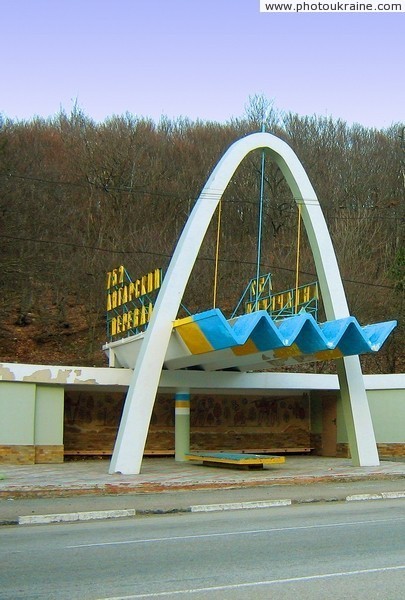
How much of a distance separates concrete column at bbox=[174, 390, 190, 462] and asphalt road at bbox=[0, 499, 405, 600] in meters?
14.1

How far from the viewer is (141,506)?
16.3 m

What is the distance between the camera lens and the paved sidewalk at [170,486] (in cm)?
1670

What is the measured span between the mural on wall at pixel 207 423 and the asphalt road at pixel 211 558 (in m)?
15.8

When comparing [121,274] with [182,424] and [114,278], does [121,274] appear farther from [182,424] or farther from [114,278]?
[182,424]

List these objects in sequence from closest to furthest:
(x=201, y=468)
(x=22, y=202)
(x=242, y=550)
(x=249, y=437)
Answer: (x=242, y=550)
(x=201, y=468)
(x=249, y=437)
(x=22, y=202)

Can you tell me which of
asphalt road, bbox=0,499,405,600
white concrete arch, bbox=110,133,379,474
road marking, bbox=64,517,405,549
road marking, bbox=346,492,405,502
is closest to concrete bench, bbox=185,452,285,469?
white concrete arch, bbox=110,133,379,474

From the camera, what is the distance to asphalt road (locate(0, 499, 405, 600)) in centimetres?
795

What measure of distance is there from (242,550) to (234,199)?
44.1 metres

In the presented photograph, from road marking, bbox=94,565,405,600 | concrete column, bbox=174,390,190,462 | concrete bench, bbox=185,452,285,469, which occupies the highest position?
concrete column, bbox=174,390,190,462

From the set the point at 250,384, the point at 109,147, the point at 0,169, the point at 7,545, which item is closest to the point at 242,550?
the point at 7,545

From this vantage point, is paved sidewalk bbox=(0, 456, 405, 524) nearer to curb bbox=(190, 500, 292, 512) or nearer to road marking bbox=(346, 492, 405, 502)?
road marking bbox=(346, 492, 405, 502)

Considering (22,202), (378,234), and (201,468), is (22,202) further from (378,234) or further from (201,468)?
(201,468)

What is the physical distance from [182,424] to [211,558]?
749 inches

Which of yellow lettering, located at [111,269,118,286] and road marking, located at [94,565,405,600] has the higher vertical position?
yellow lettering, located at [111,269,118,286]
